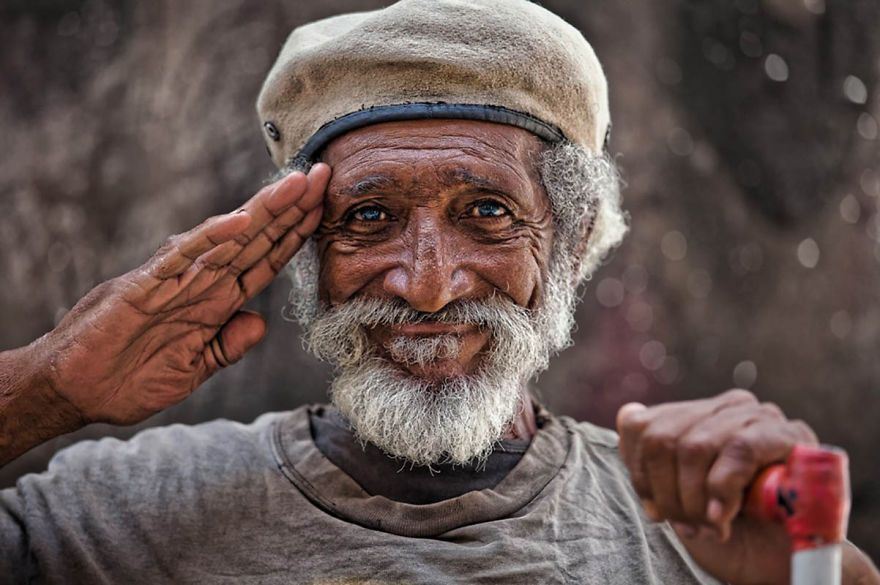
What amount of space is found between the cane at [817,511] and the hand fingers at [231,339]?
1493 mm

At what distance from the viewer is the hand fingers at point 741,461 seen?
147 cm

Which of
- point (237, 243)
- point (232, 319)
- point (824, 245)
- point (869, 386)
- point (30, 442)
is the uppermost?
point (237, 243)

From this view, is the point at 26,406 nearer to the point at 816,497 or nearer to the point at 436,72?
Result: the point at 436,72

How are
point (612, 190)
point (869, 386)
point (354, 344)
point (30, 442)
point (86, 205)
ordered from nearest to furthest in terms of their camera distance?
point (30, 442), point (354, 344), point (612, 190), point (86, 205), point (869, 386)

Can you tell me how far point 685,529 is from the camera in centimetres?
164

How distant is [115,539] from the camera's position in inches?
91.1

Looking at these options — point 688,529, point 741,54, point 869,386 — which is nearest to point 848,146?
point 741,54

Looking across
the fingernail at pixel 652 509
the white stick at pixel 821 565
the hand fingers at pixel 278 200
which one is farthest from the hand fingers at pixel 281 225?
the white stick at pixel 821 565

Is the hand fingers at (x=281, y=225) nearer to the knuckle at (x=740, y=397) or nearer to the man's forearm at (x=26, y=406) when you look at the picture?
the man's forearm at (x=26, y=406)

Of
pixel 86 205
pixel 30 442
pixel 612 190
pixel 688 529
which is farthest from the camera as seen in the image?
pixel 86 205

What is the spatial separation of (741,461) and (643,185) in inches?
113

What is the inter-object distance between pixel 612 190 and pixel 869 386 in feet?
6.53

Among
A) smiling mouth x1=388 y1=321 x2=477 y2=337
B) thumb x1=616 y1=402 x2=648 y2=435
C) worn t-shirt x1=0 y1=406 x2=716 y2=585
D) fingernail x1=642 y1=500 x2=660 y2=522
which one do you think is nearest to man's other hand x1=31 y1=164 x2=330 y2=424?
worn t-shirt x1=0 y1=406 x2=716 y2=585

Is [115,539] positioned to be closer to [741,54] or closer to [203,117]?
Result: [203,117]
